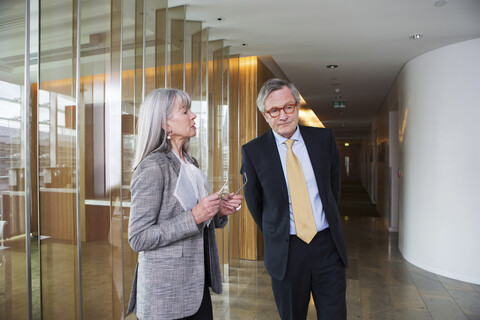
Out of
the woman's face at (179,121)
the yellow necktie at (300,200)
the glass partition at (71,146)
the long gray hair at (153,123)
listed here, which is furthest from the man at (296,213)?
the glass partition at (71,146)

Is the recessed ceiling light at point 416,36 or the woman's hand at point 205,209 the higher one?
the recessed ceiling light at point 416,36

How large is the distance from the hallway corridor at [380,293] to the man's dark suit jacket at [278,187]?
1966 millimetres

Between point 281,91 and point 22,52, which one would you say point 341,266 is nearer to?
point 281,91

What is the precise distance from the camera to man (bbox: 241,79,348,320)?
6.45ft

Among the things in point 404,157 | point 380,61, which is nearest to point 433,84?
point 380,61

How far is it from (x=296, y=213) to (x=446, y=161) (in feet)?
13.6

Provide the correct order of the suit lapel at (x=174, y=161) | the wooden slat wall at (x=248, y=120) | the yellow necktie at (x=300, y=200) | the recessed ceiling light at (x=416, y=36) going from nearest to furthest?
the suit lapel at (x=174, y=161) < the yellow necktie at (x=300, y=200) < the recessed ceiling light at (x=416, y=36) < the wooden slat wall at (x=248, y=120)

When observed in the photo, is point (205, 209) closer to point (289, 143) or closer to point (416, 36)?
point (289, 143)

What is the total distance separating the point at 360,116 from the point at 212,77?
10.6 metres

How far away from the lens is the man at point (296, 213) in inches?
77.4

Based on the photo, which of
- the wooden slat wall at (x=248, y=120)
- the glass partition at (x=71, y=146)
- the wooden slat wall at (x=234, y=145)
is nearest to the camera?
the glass partition at (x=71, y=146)

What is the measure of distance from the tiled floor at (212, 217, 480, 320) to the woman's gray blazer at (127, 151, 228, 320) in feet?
8.04

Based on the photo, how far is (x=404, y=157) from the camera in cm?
641

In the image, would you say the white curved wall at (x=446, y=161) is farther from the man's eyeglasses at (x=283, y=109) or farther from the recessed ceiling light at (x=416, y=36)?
the man's eyeglasses at (x=283, y=109)
